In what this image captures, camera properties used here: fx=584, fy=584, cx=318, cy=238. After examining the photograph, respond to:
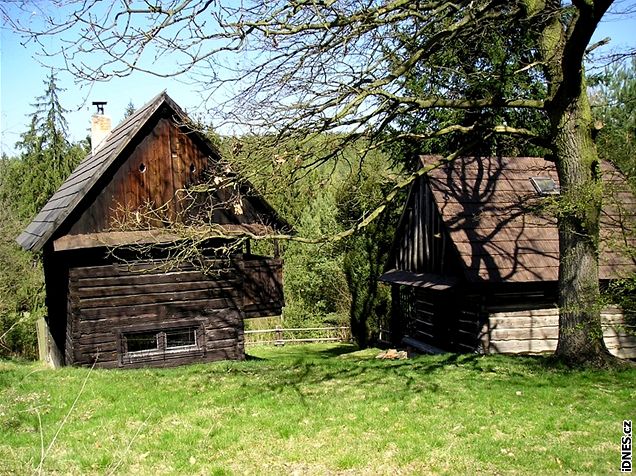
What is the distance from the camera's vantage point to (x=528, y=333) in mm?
13852

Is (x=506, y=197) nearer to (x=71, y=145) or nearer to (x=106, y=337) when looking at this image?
(x=106, y=337)

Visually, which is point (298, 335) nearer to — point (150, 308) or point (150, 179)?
point (150, 308)

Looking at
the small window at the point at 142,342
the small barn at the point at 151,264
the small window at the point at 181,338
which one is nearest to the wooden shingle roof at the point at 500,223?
the small barn at the point at 151,264

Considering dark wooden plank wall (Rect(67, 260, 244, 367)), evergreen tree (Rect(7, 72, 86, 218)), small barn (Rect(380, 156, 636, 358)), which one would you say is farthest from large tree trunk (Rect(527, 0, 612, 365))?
evergreen tree (Rect(7, 72, 86, 218))

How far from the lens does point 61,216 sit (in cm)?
1332

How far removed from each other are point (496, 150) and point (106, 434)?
2038 centimetres

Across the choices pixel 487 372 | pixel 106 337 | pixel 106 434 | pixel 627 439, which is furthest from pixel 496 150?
pixel 106 434

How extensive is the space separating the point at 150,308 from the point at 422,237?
747cm

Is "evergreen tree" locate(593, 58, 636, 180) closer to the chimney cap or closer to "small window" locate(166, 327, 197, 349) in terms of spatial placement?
"small window" locate(166, 327, 197, 349)

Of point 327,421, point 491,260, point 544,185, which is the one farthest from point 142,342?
point 544,185

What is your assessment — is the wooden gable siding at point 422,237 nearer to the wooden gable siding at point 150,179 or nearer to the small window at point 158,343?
the wooden gable siding at point 150,179

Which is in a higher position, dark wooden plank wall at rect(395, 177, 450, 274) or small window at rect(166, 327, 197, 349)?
dark wooden plank wall at rect(395, 177, 450, 274)

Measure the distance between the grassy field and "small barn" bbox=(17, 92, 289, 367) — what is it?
10.4 ft

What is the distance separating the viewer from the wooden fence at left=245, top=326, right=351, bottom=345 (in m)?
31.4
